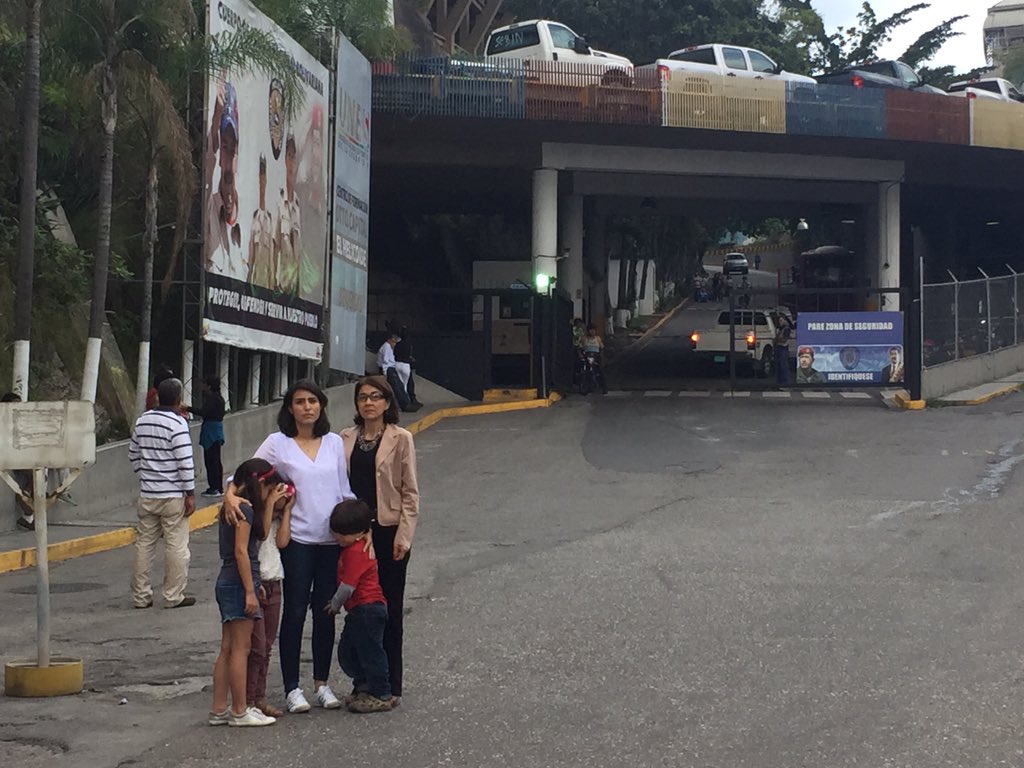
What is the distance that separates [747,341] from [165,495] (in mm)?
26808

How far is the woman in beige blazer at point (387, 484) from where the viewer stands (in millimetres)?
7637

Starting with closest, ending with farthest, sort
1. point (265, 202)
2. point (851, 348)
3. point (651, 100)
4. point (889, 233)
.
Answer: point (265, 202) → point (851, 348) → point (651, 100) → point (889, 233)

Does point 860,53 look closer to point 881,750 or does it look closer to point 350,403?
point 350,403

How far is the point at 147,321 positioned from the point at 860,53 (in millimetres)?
59528

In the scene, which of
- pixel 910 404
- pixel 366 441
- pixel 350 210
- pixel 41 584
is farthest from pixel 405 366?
pixel 366 441

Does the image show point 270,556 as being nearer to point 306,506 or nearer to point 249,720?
point 306,506

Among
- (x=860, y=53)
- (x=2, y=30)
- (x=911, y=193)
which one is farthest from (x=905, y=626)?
(x=860, y=53)

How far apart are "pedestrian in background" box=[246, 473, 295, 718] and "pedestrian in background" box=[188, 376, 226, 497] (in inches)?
398

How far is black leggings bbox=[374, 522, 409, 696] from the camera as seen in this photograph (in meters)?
7.70

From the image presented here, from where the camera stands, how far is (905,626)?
9859mm

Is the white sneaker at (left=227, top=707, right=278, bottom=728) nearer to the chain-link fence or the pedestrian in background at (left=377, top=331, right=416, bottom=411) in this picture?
the pedestrian in background at (left=377, top=331, right=416, bottom=411)

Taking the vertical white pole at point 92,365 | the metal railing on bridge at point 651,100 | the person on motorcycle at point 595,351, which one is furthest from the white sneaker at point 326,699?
the metal railing on bridge at point 651,100

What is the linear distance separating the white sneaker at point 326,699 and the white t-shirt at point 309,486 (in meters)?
0.81

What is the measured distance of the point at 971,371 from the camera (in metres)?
31.7
